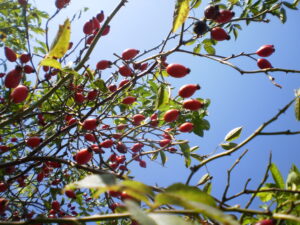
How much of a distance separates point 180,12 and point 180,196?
140 centimetres

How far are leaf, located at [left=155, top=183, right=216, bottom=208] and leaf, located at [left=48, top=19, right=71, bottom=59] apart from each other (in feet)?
3.63

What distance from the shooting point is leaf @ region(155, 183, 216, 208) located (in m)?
0.68

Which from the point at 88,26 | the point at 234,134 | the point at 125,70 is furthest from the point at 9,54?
the point at 234,134

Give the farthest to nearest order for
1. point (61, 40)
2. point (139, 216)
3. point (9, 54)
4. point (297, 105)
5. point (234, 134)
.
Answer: point (9, 54) → point (234, 134) → point (61, 40) → point (297, 105) → point (139, 216)

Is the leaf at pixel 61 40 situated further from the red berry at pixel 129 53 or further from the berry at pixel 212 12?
the berry at pixel 212 12

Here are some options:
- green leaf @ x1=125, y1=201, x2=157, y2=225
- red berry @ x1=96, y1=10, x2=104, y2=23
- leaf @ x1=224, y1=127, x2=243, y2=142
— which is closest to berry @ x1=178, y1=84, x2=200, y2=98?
leaf @ x1=224, y1=127, x2=243, y2=142

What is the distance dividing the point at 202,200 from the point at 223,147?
5.18 ft

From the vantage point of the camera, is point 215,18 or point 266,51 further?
point 266,51

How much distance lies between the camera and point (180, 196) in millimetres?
694

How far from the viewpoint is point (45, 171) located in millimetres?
3084

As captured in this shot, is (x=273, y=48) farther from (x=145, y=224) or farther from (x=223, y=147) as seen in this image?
(x=145, y=224)

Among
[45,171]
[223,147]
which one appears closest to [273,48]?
[223,147]

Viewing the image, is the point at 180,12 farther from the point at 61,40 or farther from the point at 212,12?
the point at 61,40

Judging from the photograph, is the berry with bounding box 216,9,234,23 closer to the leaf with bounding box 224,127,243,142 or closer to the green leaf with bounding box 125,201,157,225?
the leaf with bounding box 224,127,243,142
